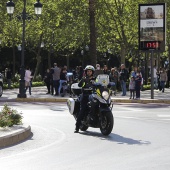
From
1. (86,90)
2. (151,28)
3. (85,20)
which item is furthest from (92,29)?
(86,90)

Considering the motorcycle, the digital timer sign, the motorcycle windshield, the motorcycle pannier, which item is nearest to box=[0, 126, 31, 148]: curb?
the motorcycle

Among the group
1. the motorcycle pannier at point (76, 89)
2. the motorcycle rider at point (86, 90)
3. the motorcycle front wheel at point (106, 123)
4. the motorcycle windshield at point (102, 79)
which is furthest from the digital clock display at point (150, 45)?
the motorcycle front wheel at point (106, 123)

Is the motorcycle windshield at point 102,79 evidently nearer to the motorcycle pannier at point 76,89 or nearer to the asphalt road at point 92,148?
the motorcycle pannier at point 76,89

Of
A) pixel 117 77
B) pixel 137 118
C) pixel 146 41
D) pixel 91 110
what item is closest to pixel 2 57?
pixel 117 77

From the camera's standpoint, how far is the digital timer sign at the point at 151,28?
29.3 m

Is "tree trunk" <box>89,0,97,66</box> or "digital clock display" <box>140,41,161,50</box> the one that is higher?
"tree trunk" <box>89,0,97,66</box>

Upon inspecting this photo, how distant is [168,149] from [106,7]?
3332 cm

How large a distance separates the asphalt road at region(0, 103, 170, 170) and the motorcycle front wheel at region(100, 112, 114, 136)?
0.19m

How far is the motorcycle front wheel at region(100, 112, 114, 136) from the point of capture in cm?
1438

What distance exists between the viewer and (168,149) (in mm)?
12047

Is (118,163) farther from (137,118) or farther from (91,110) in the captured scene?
(137,118)

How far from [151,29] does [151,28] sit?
0.06 metres

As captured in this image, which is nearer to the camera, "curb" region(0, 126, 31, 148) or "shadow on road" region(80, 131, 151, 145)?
"curb" region(0, 126, 31, 148)

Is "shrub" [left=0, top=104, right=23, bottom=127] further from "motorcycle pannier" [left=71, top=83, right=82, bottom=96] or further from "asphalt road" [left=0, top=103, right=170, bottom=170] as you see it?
"motorcycle pannier" [left=71, top=83, right=82, bottom=96]
